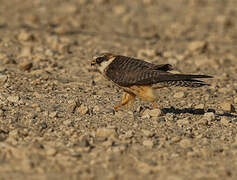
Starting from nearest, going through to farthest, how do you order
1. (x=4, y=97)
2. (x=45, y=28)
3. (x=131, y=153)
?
1. (x=131, y=153)
2. (x=4, y=97)
3. (x=45, y=28)

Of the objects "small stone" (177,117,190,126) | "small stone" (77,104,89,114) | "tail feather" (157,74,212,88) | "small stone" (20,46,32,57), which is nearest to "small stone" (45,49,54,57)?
"small stone" (20,46,32,57)

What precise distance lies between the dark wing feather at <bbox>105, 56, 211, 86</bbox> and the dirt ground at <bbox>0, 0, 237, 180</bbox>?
20.1 inches

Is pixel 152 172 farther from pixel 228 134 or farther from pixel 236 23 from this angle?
pixel 236 23

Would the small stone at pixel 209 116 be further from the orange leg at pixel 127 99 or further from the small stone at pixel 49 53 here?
the small stone at pixel 49 53

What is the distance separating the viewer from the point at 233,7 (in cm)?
1791

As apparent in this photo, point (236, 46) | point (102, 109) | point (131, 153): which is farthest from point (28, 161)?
point (236, 46)

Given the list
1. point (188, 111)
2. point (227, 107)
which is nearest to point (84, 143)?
point (188, 111)

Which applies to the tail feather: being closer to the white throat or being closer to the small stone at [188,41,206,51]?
the white throat

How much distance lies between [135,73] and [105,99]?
0.99m

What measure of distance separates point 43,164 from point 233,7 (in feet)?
45.2

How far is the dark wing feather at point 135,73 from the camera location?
7901 mm

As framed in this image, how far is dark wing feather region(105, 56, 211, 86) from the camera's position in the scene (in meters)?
7.90

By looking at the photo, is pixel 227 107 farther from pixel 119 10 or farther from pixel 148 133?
pixel 119 10

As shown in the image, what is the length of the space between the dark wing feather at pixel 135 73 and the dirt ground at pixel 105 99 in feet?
1.67
